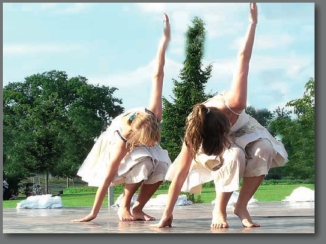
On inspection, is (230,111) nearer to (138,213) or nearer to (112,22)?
(138,213)

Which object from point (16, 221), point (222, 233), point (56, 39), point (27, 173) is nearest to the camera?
point (222, 233)

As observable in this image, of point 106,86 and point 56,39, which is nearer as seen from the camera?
point 106,86

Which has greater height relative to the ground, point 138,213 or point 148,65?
point 148,65

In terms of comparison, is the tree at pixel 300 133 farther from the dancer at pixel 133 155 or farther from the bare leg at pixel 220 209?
the bare leg at pixel 220 209

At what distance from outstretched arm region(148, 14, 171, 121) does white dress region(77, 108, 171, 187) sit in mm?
93

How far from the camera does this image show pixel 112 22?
677 centimetres

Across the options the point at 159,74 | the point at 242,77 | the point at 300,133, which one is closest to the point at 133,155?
the point at 159,74

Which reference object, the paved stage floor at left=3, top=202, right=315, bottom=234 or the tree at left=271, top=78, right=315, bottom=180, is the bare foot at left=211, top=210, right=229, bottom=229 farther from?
the tree at left=271, top=78, right=315, bottom=180

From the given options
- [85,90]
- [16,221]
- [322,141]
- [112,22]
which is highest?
[112,22]

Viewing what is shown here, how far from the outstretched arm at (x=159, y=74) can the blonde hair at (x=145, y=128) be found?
120mm

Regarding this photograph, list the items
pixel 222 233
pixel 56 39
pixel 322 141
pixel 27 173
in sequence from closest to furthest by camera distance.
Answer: pixel 222 233 < pixel 322 141 < pixel 56 39 < pixel 27 173

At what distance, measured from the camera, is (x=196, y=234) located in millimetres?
3969

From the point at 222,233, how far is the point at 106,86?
12.0 ft

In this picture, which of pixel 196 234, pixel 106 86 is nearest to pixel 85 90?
pixel 106 86
